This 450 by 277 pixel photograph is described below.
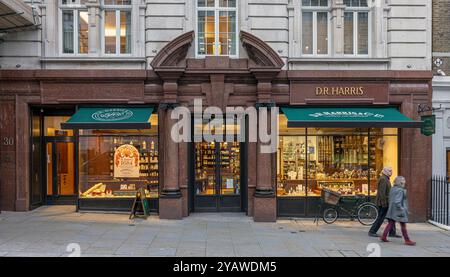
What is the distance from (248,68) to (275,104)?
1.44m

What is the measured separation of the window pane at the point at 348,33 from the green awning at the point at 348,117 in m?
2.09

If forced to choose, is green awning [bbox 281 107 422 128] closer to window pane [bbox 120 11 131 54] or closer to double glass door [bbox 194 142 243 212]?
double glass door [bbox 194 142 243 212]

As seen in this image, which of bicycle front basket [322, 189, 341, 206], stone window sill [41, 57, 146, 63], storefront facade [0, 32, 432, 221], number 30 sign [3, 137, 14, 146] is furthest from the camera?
number 30 sign [3, 137, 14, 146]

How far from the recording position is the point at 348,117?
11.3 m

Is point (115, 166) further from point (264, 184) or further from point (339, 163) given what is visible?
point (339, 163)

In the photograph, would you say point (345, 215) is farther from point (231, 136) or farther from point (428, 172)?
point (231, 136)

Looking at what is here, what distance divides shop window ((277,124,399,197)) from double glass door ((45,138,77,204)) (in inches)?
306

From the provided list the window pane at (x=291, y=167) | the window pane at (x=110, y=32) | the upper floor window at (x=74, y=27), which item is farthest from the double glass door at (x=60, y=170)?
the window pane at (x=291, y=167)

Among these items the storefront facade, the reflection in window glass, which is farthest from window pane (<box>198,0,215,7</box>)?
the reflection in window glass

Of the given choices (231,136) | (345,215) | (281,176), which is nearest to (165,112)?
(231,136)

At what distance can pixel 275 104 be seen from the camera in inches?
460

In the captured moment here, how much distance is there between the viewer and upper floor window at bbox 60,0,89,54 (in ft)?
40.0

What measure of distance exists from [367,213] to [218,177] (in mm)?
4882

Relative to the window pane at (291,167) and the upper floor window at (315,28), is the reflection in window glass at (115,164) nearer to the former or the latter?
the window pane at (291,167)
